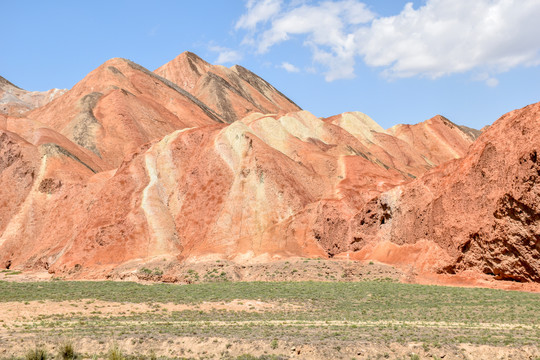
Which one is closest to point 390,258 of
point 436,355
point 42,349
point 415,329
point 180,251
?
point 180,251

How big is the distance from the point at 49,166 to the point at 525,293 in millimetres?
55598

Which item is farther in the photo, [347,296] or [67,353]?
[347,296]

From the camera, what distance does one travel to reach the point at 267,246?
52688 millimetres

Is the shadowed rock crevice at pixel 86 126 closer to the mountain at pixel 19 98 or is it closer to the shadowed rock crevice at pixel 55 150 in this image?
the shadowed rock crevice at pixel 55 150

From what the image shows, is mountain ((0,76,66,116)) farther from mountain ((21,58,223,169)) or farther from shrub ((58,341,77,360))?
shrub ((58,341,77,360))

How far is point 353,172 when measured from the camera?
6612cm

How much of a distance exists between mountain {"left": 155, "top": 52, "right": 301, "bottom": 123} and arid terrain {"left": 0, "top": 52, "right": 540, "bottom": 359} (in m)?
46.1

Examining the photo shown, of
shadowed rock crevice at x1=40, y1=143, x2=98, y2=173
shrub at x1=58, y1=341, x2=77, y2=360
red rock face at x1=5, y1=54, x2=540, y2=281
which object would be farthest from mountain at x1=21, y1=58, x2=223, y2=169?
shrub at x1=58, y1=341, x2=77, y2=360

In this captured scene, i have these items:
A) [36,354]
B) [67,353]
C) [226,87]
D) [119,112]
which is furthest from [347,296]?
[226,87]

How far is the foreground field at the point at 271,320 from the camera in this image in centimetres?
2059

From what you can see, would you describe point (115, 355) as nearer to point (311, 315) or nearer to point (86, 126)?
point (311, 315)

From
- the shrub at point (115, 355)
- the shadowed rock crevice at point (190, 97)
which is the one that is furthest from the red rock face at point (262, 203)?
the shadowed rock crevice at point (190, 97)

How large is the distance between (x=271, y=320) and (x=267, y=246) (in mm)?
24529

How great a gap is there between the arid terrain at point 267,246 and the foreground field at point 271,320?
0.34 feet
